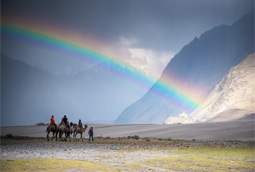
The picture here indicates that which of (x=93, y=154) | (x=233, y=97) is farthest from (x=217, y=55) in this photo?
(x=93, y=154)

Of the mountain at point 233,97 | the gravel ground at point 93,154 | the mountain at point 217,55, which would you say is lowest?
the gravel ground at point 93,154

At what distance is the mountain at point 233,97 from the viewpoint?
3602 inches

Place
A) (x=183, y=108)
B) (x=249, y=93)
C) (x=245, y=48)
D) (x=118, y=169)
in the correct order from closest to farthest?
(x=118, y=169), (x=249, y=93), (x=245, y=48), (x=183, y=108)

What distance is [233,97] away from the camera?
4146 inches

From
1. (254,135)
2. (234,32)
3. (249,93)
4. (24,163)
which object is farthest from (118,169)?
(234,32)

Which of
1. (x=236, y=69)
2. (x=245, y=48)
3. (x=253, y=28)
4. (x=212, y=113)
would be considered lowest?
(x=212, y=113)

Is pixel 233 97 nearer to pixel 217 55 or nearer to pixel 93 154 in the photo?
pixel 217 55

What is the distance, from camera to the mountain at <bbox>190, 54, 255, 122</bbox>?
91500 millimetres

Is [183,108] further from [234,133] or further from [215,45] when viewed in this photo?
[234,133]

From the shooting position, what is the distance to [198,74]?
575 feet

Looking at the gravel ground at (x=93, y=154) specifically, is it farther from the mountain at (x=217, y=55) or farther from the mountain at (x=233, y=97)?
the mountain at (x=217, y=55)

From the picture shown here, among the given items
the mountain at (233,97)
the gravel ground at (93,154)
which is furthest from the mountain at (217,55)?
the gravel ground at (93,154)

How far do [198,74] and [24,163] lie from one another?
546 ft

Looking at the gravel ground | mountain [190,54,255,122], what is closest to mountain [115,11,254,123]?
mountain [190,54,255,122]
